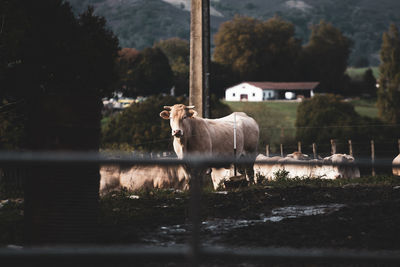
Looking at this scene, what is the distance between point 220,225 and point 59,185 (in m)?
2.17

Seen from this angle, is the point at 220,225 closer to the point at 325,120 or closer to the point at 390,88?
the point at 325,120

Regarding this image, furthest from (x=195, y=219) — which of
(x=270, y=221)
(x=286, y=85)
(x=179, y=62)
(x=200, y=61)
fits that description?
(x=179, y=62)

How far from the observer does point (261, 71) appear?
160 meters

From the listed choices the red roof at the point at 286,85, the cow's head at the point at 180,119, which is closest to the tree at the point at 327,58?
the red roof at the point at 286,85

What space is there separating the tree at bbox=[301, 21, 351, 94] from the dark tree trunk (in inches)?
6081

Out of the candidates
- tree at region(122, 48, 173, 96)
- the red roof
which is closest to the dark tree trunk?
tree at region(122, 48, 173, 96)

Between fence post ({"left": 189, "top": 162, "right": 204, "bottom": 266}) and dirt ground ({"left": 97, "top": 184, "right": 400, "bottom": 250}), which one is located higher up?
fence post ({"left": 189, "top": 162, "right": 204, "bottom": 266})

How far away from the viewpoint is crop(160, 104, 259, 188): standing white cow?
1348cm

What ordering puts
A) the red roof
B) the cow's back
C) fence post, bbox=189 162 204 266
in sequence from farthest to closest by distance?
the red roof → the cow's back → fence post, bbox=189 162 204 266

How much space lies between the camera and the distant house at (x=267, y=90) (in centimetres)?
15788

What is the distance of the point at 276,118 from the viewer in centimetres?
10625

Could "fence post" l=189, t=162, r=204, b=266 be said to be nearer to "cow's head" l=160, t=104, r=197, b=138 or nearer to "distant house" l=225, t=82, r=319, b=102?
"cow's head" l=160, t=104, r=197, b=138

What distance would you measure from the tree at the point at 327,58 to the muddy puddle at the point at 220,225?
15203 centimetres

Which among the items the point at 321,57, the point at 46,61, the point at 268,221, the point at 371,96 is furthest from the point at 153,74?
the point at 268,221
